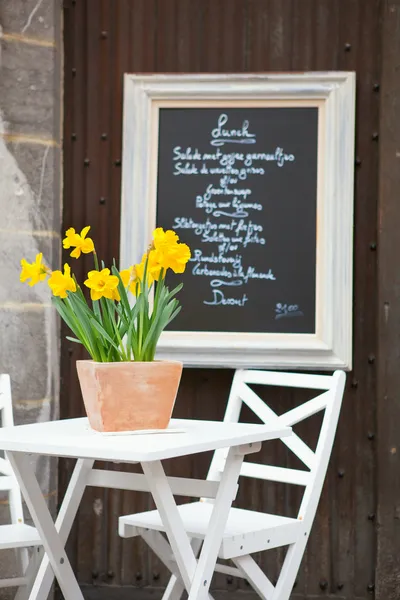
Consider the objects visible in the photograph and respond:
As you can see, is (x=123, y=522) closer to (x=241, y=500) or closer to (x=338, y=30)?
(x=241, y=500)

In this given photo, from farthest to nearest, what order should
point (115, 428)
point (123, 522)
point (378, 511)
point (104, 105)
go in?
1. point (104, 105)
2. point (378, 511)
3. point (123, 522)
4. point (115, 428)

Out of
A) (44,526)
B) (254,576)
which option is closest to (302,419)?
(254,576)

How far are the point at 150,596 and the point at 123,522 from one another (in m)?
1.08

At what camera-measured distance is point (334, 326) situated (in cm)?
383

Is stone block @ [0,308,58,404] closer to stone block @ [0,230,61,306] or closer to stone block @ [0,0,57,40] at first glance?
stone block @ [0,230,61,306]

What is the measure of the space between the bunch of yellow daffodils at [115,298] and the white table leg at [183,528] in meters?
0.42

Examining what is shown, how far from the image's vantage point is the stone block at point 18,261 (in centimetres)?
386

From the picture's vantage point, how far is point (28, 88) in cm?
393

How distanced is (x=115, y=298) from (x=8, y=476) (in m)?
1.10

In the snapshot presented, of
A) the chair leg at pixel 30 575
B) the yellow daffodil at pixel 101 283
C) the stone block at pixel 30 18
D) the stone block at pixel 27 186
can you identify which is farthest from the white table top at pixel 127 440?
the stone block at pixel 30 18

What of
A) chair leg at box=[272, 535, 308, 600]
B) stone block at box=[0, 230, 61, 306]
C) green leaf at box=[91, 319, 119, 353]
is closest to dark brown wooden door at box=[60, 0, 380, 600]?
stone block at box=[0, 230, 61, 306]

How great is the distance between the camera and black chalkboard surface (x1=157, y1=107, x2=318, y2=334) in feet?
12.8

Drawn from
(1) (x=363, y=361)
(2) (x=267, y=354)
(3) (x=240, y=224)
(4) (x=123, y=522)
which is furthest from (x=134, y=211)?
(4) (x=123, y=522)

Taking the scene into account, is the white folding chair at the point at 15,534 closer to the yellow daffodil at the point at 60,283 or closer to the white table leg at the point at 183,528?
the white table leg at the point at 183,528
